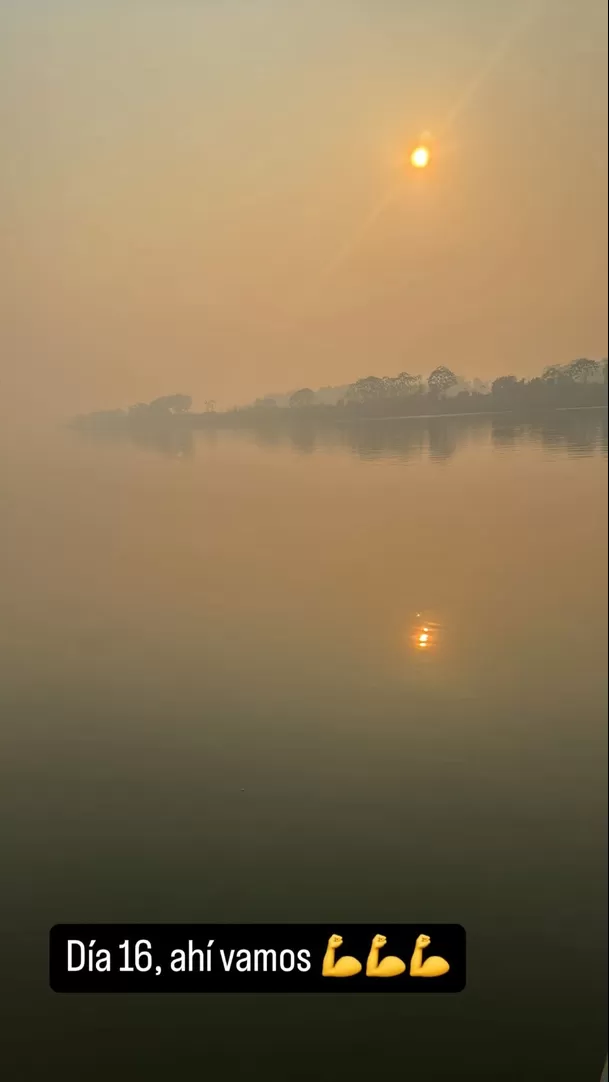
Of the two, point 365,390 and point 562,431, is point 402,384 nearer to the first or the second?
point 365,390

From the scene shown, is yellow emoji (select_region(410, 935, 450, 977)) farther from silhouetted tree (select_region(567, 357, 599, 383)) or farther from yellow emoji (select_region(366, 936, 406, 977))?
silhouetted tree (select_region(567, 357, 599, 383))

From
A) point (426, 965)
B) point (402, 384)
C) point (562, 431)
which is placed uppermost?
point (402, 384)

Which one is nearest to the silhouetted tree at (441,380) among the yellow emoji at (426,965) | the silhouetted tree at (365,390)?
the silhouetted tree at (365,390)

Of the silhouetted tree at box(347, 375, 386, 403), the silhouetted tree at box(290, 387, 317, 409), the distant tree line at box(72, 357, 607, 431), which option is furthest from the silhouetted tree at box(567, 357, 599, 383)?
the silhouetted tree at box(290, 387, 317, 409)

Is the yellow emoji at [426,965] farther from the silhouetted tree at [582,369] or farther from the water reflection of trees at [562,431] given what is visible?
the silhouetted tree at [582,369]

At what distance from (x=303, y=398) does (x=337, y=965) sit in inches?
44.4

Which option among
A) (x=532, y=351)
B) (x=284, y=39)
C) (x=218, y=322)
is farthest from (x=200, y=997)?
(x=284, y=39)

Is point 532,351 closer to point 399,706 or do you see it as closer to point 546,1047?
point 399,706

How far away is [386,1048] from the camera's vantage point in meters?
1.19

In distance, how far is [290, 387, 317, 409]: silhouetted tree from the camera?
133 cm

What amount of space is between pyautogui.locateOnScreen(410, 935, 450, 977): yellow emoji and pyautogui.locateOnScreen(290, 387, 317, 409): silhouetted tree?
1.11 m

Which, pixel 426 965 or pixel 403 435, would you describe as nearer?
pixel 426 965

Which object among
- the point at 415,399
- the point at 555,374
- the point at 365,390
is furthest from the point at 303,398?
the point at 555,374

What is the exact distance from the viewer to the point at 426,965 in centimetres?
124
